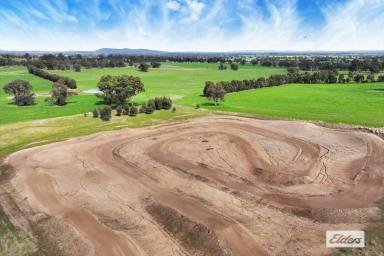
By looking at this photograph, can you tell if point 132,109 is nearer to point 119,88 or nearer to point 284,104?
point 119,88

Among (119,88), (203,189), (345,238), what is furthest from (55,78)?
(345,238)

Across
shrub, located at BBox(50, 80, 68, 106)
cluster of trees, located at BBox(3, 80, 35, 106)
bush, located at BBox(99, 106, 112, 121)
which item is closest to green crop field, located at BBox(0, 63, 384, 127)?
shrub, located at BBox(50, 80, 68, 106)

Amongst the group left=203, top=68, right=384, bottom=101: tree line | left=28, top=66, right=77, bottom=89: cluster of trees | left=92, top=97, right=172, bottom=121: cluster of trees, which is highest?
left=203, top=68, right=384, bottom=101: tree line

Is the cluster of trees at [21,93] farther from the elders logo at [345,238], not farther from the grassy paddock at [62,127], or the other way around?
the elders logo at [345,238]

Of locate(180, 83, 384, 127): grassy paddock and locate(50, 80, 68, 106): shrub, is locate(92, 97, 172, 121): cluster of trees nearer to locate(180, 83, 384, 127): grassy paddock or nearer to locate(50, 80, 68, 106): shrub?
locate(180, 83, 384, 127): grassy paddock

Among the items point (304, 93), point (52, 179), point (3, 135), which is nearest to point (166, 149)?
point (52, 179)

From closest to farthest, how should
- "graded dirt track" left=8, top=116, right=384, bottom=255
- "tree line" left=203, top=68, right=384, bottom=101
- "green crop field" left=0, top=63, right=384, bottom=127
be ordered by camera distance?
"graded dirt track" left=8, top=116, right=384, bottom=255
"green crop field" left=0, top=63, right=384, bottom=127
"tree line" left=203, top=68, right=384, bottom=101
